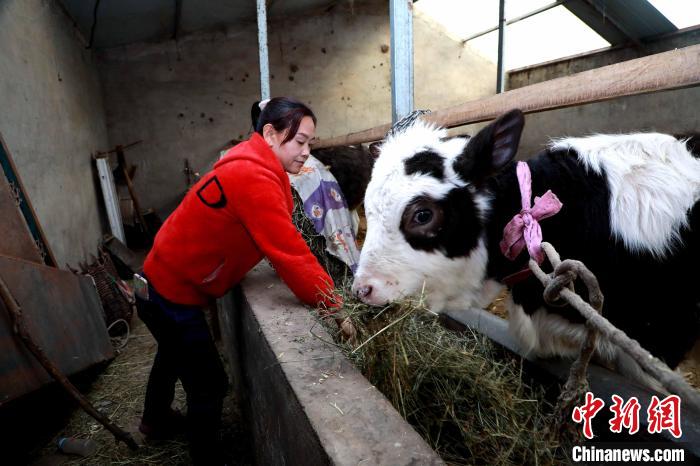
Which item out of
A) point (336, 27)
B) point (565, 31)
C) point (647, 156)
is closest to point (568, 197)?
point (647, 156)

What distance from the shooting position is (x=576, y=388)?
3.06ft

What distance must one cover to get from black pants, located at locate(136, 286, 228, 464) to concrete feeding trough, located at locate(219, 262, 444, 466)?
0.59 ft

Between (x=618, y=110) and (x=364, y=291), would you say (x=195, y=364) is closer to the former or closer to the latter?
(x=364, y=291)

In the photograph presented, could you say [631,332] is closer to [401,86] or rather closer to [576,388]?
[576,388]

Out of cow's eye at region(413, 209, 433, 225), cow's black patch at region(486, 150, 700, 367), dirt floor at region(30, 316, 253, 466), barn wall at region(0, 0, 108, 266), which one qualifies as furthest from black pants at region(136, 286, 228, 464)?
barn wall at region(0, 0, 108, 266)

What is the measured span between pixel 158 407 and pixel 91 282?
1.28 metres

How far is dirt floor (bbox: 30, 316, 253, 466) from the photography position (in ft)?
8.14

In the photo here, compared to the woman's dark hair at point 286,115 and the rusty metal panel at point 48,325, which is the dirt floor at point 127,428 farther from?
the woman's dark hair at point 286,115

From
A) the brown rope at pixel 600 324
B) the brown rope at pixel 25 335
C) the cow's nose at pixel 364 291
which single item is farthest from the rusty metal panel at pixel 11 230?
the brown rope at pixel 600 324

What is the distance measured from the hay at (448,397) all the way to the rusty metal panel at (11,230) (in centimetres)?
231

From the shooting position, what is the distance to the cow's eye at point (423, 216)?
5.73 ft

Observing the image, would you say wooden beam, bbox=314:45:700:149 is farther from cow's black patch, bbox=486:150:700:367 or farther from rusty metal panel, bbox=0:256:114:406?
rusty metal panel, bbox=0:256:114:406

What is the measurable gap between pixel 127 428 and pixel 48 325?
35.4 inches

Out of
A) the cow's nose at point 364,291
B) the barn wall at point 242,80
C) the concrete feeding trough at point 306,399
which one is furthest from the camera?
the barn wall at point 242,80
